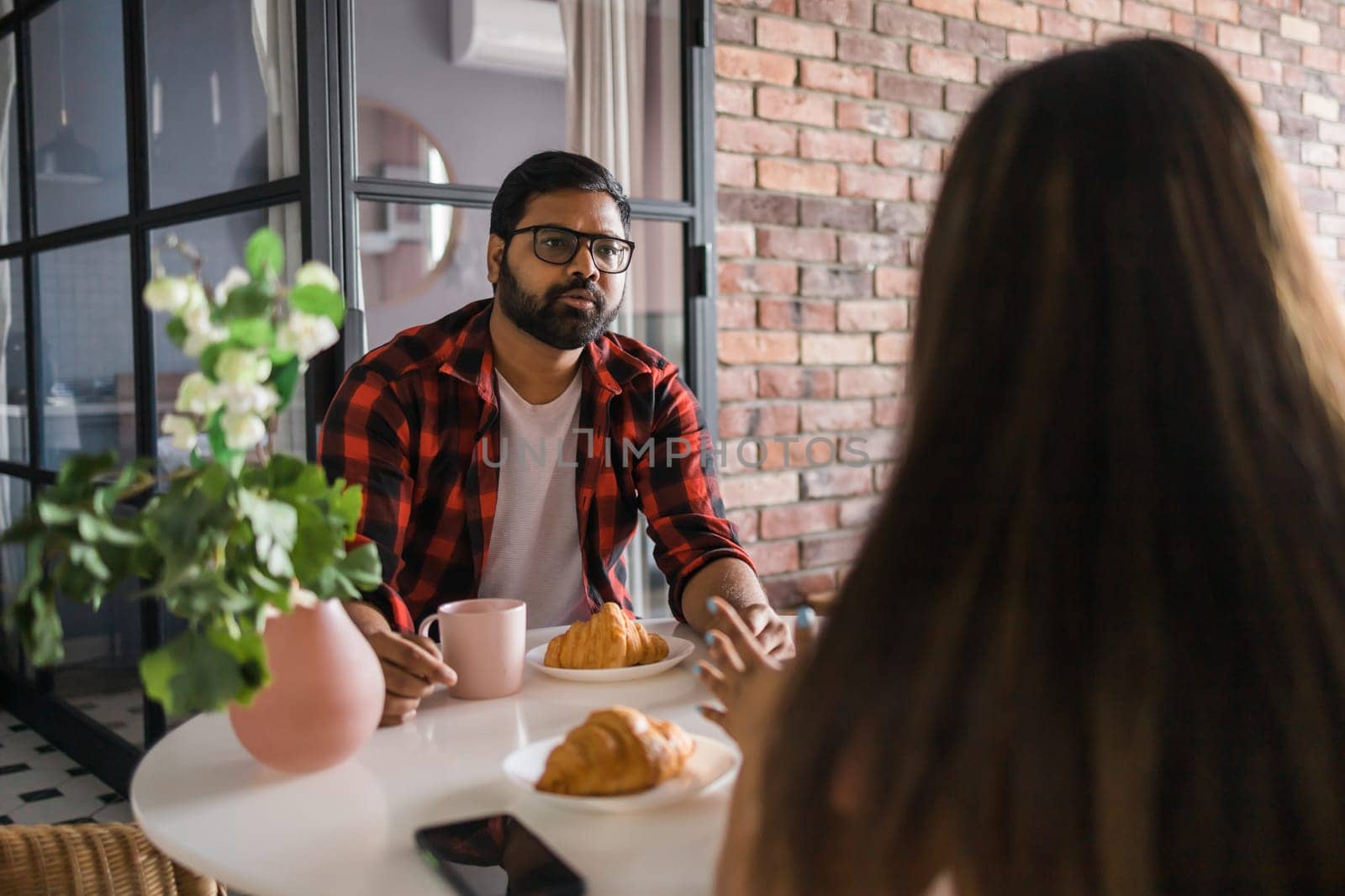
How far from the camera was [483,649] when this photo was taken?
1137 millimetres

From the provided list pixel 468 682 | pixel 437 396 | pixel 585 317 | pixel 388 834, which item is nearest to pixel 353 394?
pixel 437 396

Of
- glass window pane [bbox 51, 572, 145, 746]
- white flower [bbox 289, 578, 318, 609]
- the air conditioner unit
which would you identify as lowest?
glass window pane [bbox 51, 572, 145, 746]

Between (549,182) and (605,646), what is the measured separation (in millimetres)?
926

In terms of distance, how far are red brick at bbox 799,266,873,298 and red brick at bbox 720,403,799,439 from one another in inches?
11.1

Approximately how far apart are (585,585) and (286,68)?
1.04m

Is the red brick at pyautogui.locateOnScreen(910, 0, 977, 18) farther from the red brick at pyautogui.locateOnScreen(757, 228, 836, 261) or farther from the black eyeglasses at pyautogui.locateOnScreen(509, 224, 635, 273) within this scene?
the black eyeglasses at pyautogui.locateOnScreen(509, 224, 635, 273)

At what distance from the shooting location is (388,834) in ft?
2.63

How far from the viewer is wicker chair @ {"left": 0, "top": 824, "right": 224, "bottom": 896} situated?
1092 millimetres

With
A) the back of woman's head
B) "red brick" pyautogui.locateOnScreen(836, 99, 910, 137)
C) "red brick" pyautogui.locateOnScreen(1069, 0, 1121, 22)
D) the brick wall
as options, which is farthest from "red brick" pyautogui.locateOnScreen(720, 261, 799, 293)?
the back of woman's head

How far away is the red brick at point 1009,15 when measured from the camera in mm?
2922

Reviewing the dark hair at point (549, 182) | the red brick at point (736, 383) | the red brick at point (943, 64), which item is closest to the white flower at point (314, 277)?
the dark hair at point (549, 182)

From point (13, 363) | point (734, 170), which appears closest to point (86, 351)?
point (13, 363)

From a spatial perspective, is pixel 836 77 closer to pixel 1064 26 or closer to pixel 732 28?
pixel 732 28

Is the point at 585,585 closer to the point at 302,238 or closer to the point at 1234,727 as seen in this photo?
the point at 302,238
